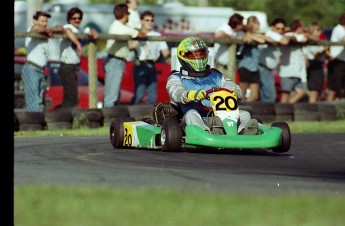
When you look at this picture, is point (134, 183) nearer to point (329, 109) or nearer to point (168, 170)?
point (168, 170)

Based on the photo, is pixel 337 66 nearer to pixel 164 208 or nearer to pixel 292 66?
pixel 292 66

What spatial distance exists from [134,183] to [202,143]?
3160 mm

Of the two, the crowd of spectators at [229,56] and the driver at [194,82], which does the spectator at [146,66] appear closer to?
the crowd of spectators at [229,56]

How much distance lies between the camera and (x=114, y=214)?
7887mm

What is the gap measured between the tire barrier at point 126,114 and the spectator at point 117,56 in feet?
1.73

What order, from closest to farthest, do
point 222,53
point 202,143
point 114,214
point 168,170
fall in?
point 114,214, point 168,170, point 202,143, point 222,53

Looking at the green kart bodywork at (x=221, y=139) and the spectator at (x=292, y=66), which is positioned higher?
the spectator at (x=292, y=66)

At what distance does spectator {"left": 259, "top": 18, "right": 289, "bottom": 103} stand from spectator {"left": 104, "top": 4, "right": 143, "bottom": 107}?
272 centimetres

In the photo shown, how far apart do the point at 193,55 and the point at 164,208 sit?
601cm

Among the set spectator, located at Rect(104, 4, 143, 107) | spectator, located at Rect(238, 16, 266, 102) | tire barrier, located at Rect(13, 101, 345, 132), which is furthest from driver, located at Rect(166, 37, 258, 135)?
spectator, located at Rect(238, 16, 266, 102)

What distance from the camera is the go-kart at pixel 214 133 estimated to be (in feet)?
42.5

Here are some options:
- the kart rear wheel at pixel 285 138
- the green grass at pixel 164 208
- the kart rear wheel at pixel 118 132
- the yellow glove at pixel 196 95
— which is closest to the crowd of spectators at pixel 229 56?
the kart rear wheel at pixel 118 132

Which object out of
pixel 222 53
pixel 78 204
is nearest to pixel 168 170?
pixel 78 204

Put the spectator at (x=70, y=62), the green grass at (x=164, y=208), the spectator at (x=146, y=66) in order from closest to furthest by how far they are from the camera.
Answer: the green grass at (x=164, y=208), the spectator at (x=70, y=62), the spectator at (x=146, y=66)
